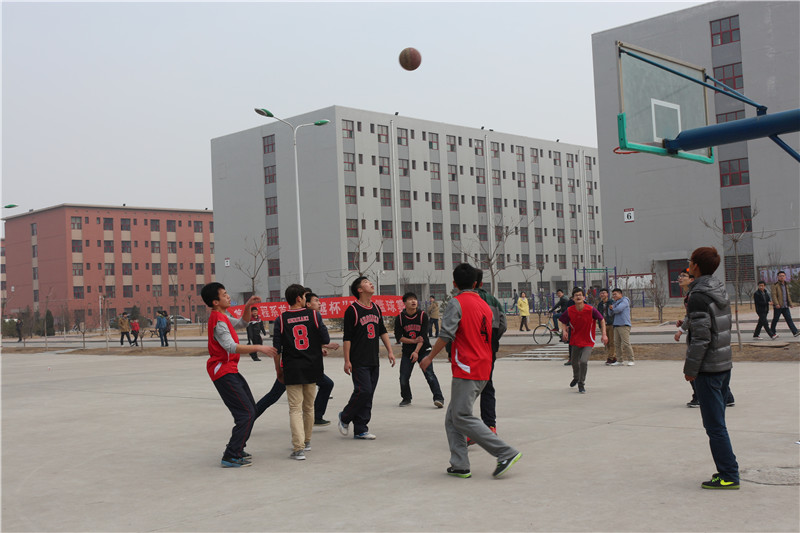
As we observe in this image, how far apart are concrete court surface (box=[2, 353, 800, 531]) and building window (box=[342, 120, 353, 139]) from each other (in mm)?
→ 63563

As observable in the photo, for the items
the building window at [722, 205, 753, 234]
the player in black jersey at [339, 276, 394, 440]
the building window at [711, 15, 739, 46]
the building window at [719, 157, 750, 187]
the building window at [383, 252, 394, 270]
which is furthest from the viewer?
the building window at [383, 252, 394, 270]

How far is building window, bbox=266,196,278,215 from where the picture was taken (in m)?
80.8

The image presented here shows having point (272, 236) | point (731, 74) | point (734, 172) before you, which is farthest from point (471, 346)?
point (272, 236)

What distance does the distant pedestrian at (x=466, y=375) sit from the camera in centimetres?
695

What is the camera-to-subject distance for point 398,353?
2556 centimetres

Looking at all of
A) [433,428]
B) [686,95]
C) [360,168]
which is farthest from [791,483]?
[360,168]

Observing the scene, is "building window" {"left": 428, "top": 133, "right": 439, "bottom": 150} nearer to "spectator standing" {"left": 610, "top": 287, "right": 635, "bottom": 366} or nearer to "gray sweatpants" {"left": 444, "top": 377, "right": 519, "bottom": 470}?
"spectator standing" {"left": 610, "top": 287, "right": 635, "bottom": 366}

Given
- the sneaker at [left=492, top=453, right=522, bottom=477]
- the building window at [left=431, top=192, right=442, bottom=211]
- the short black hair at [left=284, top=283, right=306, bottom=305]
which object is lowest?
the sneaker at [left=492, top=453, right=522, bottom=477]

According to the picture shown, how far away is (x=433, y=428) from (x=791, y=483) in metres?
4.69

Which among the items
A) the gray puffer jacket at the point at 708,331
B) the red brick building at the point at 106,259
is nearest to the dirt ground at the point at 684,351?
the gray puffer jacket at the point at 708,331

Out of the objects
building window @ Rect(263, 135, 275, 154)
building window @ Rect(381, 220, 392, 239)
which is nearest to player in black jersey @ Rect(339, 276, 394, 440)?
building window @ Rect(381, 220, 392, 239)

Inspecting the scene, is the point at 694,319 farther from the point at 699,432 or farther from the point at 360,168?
the point at 360,168

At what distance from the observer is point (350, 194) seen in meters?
75.9

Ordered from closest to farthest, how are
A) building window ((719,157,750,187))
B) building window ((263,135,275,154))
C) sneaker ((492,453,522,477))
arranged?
sneaker ((492,453,522,477)) < building window ((719,157,750,187)) < building window ((263,135,275,154))
